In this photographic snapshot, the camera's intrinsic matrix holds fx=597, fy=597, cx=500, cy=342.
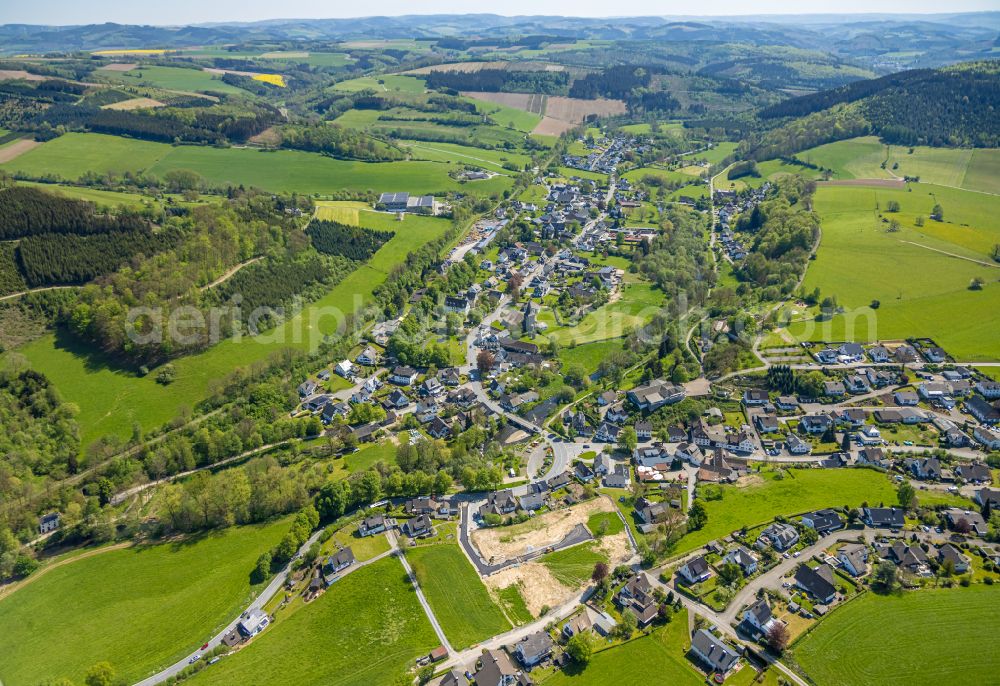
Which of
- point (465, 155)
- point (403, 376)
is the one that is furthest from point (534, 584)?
point (465, 155)

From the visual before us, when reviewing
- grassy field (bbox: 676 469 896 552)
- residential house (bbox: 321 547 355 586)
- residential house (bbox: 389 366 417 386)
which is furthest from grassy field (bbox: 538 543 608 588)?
residential house (bbox: 389 366 417 386)

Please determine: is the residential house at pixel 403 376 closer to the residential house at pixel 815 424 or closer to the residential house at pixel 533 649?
the residential house at pixel 533 649

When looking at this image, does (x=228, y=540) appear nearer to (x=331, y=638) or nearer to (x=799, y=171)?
(x=331, y=638)

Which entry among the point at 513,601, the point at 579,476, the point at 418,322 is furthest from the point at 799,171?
the point at 513,601

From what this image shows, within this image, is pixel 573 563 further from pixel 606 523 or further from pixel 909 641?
pixel 909 641

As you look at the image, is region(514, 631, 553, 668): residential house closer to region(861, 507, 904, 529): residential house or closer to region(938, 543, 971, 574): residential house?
region(861, 507, 904, 529): residential house

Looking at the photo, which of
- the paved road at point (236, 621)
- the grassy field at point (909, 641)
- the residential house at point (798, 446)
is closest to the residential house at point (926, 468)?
the residential house at point (798, 446)
